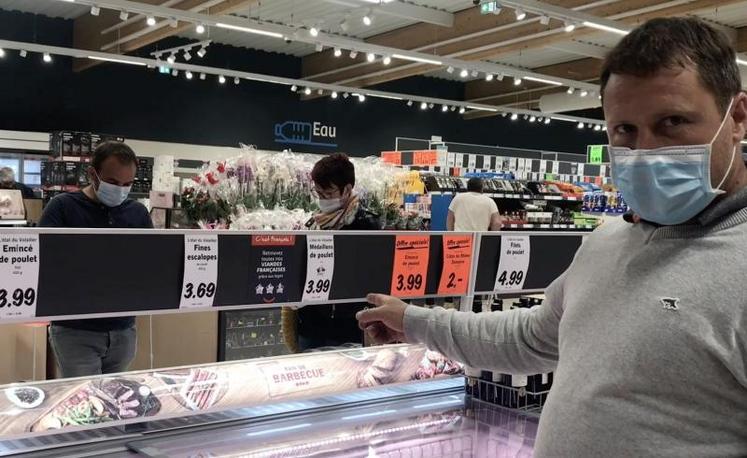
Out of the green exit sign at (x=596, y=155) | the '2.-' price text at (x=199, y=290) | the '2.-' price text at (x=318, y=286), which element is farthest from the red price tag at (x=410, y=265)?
the green exit sign at (x=596, y=155)

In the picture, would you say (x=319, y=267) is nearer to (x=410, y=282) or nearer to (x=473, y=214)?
(x=410, y=282)

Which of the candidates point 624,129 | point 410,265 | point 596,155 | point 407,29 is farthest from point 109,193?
point 596,155

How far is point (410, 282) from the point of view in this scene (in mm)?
2395

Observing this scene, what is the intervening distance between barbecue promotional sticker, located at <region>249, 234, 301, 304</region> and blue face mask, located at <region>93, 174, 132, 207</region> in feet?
4.17

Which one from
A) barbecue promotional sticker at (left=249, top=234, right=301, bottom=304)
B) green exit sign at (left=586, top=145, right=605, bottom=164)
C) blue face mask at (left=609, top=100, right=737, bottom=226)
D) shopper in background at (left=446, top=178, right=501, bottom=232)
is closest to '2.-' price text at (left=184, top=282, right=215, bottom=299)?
barbecue promotional sticker at (left=249, top=234, right=301, bottom=304)

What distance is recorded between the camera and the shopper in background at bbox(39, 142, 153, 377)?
286cm

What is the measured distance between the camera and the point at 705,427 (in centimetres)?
94

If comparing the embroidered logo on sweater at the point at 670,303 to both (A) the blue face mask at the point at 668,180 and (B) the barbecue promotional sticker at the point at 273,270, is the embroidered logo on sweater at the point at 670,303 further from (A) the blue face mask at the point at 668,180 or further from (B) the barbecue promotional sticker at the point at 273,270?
(B) the barbecue promotional sticker at the point at 273,270

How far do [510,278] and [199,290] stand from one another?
116 cm

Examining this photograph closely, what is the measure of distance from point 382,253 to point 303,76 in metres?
15.0

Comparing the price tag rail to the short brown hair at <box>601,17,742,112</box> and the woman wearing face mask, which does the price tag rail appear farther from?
the short brown hair at <box>601,17,742,112</box>

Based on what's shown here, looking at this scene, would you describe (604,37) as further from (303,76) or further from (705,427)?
(705,427)

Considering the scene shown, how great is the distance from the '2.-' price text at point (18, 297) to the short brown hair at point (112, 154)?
1.44 metres

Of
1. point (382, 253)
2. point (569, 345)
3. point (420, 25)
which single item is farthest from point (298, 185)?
point (420, 25)
